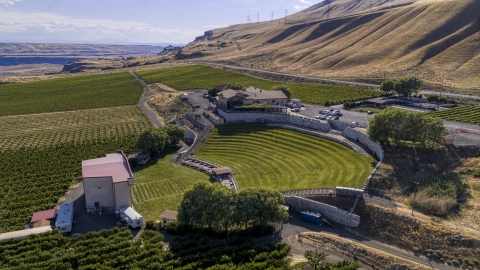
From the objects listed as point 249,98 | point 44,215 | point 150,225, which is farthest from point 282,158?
point 44,215

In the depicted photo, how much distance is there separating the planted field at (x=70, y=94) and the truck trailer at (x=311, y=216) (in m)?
90.6

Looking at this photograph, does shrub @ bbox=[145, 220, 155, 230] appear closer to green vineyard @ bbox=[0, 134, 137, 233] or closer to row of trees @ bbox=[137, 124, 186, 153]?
green vineyard @ bbox=[0, 134, 137, 233]

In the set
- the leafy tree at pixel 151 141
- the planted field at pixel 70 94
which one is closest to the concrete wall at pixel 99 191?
the leafy tree at pixel 151 141

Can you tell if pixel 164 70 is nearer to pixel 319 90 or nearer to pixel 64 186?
pixel 319 90

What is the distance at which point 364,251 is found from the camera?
129 feet

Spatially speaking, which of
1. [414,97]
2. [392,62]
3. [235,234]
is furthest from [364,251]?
[392,62]

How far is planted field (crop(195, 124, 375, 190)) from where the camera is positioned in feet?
175

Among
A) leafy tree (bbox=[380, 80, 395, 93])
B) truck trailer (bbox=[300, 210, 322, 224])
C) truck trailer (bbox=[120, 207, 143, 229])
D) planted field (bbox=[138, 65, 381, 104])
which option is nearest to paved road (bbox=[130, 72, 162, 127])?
planted field (bbox=[138, 65, 381, 104])

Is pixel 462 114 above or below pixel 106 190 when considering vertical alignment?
above

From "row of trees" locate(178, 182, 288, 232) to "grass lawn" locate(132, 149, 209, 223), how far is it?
8785mm

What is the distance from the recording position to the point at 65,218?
4488 centimetres

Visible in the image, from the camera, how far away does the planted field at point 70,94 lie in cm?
12075

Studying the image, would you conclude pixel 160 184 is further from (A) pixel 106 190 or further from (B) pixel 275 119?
(B) pixel 275 119

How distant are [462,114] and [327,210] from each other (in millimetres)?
50217
